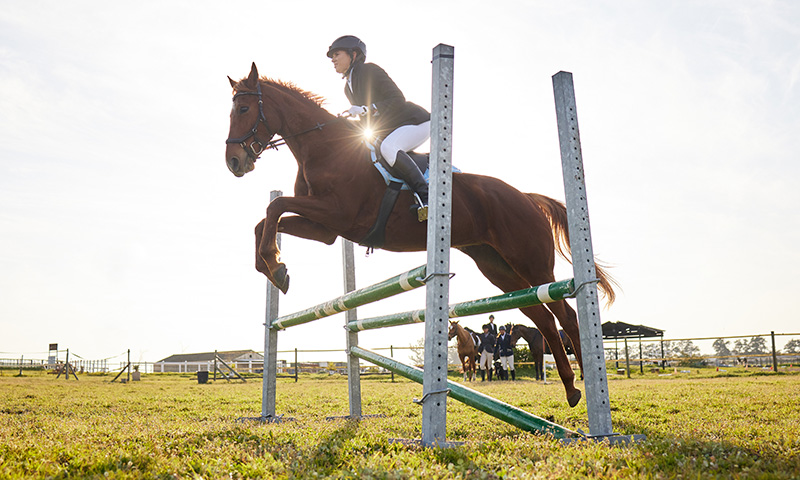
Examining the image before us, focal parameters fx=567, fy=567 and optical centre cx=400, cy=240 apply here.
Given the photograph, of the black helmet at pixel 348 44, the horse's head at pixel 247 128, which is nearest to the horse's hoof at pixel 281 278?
the horse's head at pixel 247 128

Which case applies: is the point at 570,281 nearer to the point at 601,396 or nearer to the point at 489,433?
the point at 601,396

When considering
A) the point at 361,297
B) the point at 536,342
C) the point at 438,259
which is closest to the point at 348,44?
the point at 361,297

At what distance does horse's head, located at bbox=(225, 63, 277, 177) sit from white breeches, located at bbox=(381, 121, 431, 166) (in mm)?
988

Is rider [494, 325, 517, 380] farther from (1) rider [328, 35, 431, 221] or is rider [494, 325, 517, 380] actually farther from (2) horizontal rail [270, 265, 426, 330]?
(1) rider [328, 35, 431, 221]

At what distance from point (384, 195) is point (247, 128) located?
1187mm

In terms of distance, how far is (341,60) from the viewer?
4.29 metres

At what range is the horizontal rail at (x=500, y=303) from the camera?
278 cm

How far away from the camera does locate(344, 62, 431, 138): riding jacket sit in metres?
4.09

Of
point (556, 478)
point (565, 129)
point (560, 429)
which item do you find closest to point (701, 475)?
point (556, 478)

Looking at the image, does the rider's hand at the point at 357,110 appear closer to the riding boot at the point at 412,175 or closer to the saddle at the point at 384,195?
the saddle at the point at 384,195

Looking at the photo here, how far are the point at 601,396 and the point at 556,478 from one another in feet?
2.64

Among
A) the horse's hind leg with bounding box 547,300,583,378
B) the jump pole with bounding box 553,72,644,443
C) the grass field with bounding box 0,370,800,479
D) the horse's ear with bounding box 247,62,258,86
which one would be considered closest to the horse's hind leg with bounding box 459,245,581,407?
the horse's hind leg with bounding box 547,300,583,378

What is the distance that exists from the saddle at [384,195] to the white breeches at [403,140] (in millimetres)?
83

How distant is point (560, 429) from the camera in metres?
2.90
